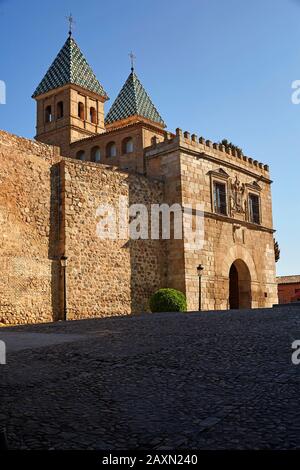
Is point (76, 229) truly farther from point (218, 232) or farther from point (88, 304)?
point (218, 232)

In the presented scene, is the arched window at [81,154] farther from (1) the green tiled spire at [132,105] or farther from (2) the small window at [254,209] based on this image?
(2) the small window at [254,209]

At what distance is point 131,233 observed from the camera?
22.0 m

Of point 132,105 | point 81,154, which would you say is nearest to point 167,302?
point 81,154

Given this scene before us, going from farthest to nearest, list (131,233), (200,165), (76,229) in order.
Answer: (200,165)
(131,233)
(76,229)

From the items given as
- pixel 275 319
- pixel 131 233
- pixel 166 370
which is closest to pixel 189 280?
pixel 131 233

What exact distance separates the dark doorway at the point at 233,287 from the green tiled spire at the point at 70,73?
1536cm

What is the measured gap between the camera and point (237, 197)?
87.7 ft

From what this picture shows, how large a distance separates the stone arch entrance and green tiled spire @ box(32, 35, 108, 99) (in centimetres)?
1536

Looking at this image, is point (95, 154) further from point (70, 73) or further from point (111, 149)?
point (70, 73)

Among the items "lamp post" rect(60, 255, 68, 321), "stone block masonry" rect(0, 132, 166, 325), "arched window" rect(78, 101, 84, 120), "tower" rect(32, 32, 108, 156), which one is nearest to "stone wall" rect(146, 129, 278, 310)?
"stone block masonry" rect(0, 132, 166, 325)

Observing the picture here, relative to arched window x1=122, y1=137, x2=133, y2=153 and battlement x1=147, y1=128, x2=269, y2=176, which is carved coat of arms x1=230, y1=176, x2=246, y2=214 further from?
arched window x1=122, y1=137, x2=133, y2=153

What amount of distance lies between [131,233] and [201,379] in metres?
15.7

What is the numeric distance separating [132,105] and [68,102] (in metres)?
4.33

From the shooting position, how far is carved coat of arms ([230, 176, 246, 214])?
86.5 feet
